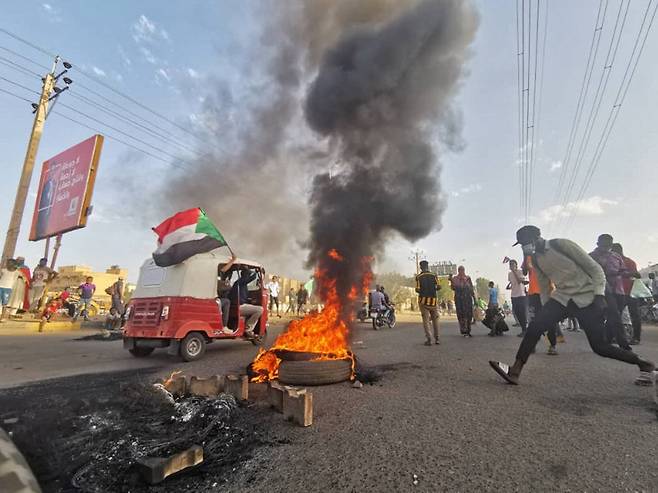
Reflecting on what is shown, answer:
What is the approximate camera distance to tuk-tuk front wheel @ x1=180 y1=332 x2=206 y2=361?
19.3ft

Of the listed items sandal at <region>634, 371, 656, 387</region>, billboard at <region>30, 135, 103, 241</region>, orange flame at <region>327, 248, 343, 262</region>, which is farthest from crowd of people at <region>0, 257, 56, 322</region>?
sandal at <region>634, 371, 656, 387</region>

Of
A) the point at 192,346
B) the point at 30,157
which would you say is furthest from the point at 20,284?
the point at 192,346

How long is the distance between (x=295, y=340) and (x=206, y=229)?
9.42 ft

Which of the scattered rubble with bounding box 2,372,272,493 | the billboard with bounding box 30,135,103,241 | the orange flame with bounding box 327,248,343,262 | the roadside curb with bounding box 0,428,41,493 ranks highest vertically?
the billboard with bounding box 30,135,103,241

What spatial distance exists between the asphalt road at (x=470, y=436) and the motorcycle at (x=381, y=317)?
7.99 metres

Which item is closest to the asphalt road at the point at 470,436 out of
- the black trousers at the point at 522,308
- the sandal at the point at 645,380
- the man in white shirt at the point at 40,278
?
the sandal at the point at 645,380

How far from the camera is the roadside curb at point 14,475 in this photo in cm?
162

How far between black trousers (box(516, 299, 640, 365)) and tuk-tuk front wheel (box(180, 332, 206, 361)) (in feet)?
16.7

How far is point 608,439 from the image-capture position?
2.36m

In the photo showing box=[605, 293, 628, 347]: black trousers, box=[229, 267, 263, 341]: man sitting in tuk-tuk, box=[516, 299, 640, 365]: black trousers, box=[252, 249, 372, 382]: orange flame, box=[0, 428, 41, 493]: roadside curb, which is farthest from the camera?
box=[229, 267, 263, 341]: man sitting in tuk-tuk

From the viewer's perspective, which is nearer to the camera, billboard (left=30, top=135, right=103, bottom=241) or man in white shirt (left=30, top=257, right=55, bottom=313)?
man in white shirt (left=30, top=257, right=55, bottom=313)

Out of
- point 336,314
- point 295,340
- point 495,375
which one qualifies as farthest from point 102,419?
point 495,375

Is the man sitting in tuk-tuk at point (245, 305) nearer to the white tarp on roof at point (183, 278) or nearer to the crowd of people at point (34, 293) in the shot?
the white tarp on roof at point (183, 278)

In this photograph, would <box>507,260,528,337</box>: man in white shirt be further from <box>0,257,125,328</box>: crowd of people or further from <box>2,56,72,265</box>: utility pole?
<box>2,56,72,265</box>: utility pole
